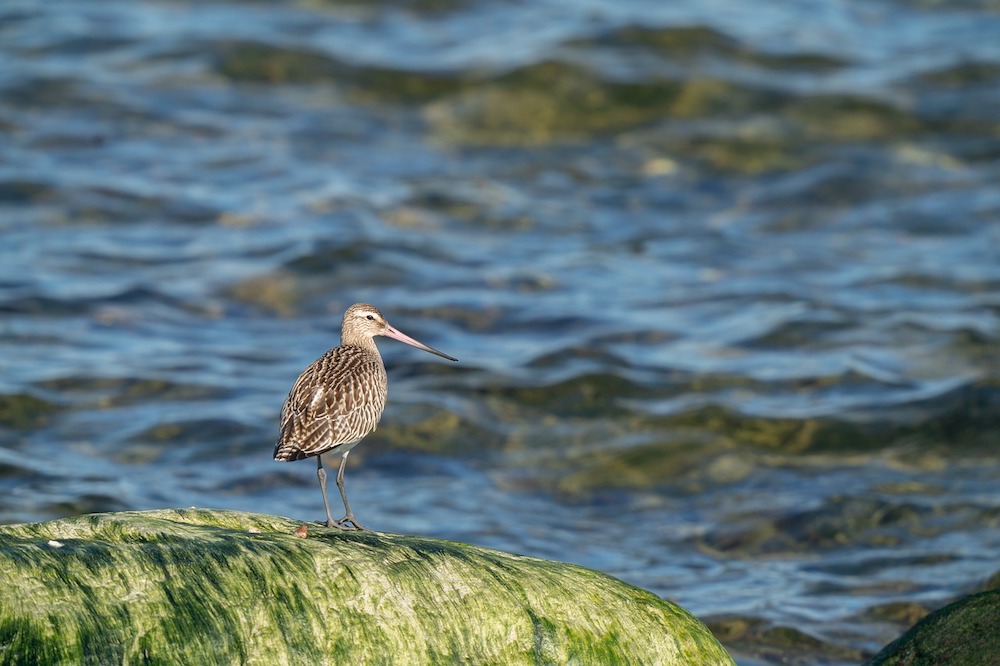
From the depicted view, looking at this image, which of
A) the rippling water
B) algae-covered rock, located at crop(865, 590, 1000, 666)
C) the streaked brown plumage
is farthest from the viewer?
the rippling water

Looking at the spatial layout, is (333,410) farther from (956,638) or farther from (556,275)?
(556,275)

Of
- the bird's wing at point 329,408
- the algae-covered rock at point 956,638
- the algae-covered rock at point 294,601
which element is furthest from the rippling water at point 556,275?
the bird's wing at point 329,408

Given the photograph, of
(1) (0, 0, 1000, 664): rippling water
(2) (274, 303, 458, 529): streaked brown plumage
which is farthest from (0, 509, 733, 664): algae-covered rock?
(1) (0, 0, 1000, 664): rippling water

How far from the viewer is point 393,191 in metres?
13.5

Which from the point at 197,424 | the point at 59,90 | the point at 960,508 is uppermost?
the point at 59,90

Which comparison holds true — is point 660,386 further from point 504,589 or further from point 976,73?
point 976,73

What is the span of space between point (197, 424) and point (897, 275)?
6055 millimetres

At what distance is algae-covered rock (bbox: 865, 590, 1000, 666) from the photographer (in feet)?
16.0

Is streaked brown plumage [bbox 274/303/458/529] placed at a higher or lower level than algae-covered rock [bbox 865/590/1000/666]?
higher

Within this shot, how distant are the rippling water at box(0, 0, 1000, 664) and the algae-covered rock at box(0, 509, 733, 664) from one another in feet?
7.61

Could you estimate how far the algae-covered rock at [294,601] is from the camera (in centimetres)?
420

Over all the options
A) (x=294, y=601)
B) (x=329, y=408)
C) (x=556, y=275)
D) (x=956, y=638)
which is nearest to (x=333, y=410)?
(x=329, y=408)

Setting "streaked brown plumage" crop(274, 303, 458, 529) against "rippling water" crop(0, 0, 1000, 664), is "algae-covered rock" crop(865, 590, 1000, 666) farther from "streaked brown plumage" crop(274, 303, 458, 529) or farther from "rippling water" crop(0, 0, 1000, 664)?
"streaked brown plumage" crop(274, 303, 458, 529)

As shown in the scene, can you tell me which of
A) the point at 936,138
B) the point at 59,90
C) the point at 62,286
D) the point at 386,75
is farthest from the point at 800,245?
the point at 59,90
